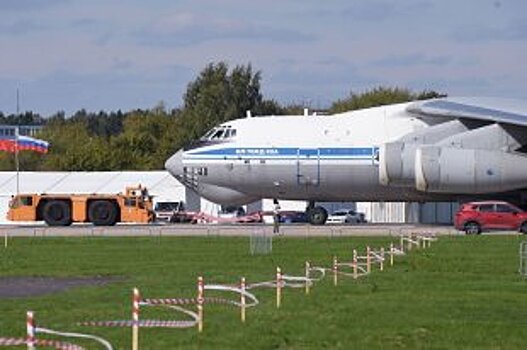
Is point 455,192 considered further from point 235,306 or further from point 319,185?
point 235,306

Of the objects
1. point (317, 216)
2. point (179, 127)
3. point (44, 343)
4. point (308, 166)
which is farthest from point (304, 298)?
point (179, 127)

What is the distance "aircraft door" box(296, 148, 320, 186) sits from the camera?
5756 cm

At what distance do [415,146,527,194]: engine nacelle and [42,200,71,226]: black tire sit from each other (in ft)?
67.4

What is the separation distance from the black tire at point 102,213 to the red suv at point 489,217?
18427 millimetres

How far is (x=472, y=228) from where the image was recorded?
187 ft

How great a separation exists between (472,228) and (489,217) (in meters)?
0.82

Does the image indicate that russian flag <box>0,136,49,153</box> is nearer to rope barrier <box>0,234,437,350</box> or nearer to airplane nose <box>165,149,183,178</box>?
airplane nose <box>165,149,183,178</box>

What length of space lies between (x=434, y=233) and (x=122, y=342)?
1439 inches

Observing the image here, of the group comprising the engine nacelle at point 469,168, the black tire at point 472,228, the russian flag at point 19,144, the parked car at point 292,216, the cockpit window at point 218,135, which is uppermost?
the russian flag at point 19,144

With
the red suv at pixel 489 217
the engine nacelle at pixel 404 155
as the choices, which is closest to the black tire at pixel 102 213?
the engine nacelle at pixel 404 155

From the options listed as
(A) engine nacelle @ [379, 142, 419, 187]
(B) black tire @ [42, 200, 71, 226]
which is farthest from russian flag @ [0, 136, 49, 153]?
(A) engine nacelle @ [379, 142, 419, 187]

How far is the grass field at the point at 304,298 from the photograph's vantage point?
1977 cm

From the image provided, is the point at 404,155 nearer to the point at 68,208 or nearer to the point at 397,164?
the point at 397,164

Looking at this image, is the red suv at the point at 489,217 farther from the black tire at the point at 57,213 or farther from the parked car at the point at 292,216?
the parked car at the point at 292,216
